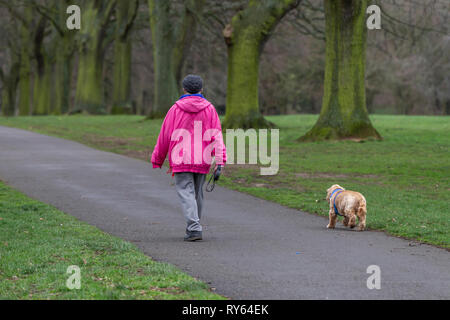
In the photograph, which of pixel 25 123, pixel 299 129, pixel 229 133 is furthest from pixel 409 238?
pixel 25 123

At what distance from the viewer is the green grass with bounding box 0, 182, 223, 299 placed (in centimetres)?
585

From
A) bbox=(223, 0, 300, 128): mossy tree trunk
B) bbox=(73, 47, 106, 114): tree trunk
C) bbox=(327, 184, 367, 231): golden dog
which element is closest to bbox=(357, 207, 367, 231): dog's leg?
bbox=(327, 184, 367, 231): golden dog

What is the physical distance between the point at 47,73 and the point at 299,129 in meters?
27.0

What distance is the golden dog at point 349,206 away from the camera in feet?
30.3

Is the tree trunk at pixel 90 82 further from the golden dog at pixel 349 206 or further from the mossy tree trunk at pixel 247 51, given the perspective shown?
the golden dog at pixel 349 206

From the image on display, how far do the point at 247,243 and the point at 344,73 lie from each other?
590 inches

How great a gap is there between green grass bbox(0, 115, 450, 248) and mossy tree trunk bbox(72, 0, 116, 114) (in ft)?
38.4

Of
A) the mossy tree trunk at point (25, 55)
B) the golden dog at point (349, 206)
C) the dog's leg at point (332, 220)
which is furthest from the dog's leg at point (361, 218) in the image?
the mossy tree trunk at point (25, 55)

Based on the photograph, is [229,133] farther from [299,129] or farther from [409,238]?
[409,238]

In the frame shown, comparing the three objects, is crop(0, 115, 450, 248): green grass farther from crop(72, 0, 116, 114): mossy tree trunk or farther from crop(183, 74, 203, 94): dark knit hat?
crop(72, 0, 116, 114): mossy tree trunk

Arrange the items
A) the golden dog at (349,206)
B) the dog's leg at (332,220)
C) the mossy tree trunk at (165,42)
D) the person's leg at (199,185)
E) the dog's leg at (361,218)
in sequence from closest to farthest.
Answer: the person's leg at (199,185) < the golden dog at (349,206) < the dog's leg at (361,218) < the dog's leg at (332,220) < the mossy tree trunk at (165,42)

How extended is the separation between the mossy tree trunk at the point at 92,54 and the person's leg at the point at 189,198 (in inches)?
1305

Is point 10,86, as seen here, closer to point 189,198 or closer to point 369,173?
point 369,173

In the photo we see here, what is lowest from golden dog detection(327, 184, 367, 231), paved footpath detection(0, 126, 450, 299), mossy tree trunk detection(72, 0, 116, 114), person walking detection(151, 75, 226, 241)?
paved footpath detection(0, 126, 450, 299)
